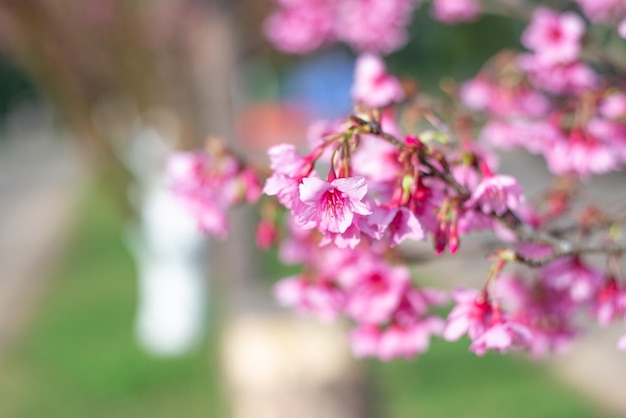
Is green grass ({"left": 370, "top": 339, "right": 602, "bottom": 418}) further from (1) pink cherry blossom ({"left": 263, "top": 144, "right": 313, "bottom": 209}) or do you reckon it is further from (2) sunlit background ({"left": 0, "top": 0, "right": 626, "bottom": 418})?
(1) pink cherry blossom ({"left": 263, "top": 144, "right": 313, "bottom": 209})

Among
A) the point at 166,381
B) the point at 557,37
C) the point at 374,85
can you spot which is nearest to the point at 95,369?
the point at 166,381

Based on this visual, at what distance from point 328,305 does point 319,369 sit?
3.00m

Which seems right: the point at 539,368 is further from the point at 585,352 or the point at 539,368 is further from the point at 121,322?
the point at 121,322

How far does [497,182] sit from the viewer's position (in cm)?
171

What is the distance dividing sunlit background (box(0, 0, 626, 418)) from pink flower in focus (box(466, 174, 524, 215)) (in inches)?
61.0

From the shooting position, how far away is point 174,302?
8.80 m

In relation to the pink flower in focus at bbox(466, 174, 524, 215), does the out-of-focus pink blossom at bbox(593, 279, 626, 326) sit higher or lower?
lower

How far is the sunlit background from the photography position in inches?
211

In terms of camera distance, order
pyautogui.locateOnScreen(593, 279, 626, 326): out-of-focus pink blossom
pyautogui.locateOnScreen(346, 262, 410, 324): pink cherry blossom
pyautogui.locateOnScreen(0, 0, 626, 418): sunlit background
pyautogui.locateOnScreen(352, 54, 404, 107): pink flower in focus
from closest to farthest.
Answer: pyautogui.locateOnScreen(593, 279, 626, 326): out-of-focus pink blossom
pyautogui.locateOnScreen(346, 262, 410, 324): pink cherry blossom
pyautogui.locateOnScreen(352, 54, 404, 107): pink flower in focus
pyautogui.locateOnScreen(0, 0, 626, 418): sunlit background

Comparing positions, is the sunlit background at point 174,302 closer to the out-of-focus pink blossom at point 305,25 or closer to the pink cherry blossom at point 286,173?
the out-of-focus pink blossom at point 305,25

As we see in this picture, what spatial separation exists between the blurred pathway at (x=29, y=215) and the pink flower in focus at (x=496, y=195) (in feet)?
27.4

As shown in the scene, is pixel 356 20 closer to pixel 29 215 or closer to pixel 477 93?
pixel 477 93

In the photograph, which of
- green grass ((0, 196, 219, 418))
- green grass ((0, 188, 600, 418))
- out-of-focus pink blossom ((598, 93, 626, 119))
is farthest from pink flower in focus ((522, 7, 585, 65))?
green grass ((0, 196, 219, 418))

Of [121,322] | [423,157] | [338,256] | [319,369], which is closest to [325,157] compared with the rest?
[423,157]
